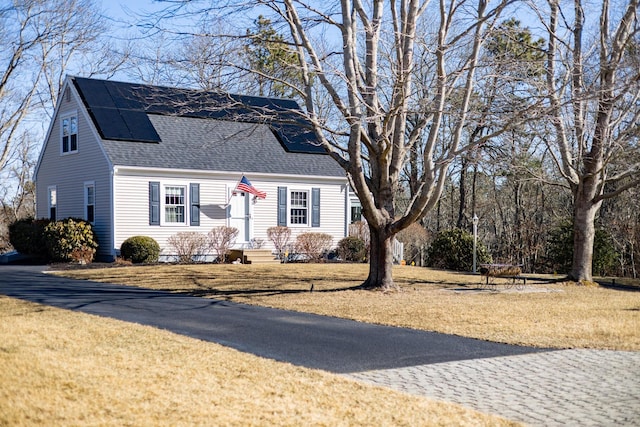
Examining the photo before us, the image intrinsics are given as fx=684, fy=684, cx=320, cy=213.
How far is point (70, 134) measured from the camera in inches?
1095

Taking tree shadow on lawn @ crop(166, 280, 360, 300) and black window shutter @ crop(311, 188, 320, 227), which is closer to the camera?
tree shadow on lawn @ crop(166, 280, 360, 300)

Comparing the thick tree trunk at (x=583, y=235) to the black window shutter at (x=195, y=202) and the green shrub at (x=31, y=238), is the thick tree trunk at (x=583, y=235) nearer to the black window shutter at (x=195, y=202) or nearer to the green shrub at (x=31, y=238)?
the black window shutter at (x=195, y=202)

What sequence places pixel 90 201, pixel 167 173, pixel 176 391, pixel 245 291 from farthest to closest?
pixel 90 201
pixel 167 173
pixel 245 291
pixel 176 391

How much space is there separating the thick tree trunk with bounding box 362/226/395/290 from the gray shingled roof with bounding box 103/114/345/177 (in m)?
9.51

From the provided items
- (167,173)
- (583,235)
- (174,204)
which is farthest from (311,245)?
(583,235)

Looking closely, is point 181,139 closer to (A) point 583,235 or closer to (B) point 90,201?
(B) point 90,201

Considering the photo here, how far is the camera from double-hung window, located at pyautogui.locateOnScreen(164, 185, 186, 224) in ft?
85.2

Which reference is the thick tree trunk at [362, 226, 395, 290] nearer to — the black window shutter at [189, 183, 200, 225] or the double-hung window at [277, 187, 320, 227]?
the black window shutter at [189, 183, 200, 225]

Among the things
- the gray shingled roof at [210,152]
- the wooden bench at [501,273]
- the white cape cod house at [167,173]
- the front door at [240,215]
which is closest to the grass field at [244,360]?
the wooden bench at [501,273]

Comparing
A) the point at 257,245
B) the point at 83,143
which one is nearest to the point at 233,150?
the point at 257,245

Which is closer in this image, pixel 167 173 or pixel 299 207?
pixel 167 173

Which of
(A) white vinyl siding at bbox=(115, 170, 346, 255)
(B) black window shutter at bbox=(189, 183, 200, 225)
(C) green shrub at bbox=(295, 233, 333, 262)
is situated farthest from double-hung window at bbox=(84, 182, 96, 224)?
(C) green shrub at bbox=(295, 233, 333, 262)

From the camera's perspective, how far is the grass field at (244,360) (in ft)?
19.6

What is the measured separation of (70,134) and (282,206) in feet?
29.8
